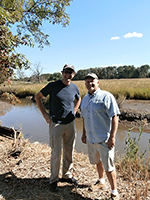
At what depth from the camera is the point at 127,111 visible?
34.1ft

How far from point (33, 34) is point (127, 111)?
275 inches

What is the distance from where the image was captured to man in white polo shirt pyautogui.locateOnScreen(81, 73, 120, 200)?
2.29 meters

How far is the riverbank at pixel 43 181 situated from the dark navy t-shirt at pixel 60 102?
1131 millimetres

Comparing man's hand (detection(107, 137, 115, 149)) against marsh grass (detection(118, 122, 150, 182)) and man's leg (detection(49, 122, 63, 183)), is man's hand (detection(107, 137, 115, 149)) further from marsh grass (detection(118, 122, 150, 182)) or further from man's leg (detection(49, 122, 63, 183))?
marsh grass (detection(118, 122, 150, 182))

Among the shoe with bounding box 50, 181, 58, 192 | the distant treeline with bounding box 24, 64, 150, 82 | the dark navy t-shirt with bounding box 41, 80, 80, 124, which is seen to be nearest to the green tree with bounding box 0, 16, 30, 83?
the dark navy t-shirt with bounding box 41, 80, 80, 124

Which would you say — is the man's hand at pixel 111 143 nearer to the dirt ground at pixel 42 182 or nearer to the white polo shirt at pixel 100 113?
the white polo shirt at pixel 100 113

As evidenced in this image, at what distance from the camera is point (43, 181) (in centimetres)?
293

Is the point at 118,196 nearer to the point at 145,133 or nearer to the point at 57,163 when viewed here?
the point at 57,163

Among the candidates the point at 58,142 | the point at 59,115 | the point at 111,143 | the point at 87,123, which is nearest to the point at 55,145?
the point at 58,142

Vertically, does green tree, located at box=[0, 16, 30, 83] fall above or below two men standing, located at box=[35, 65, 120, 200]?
above

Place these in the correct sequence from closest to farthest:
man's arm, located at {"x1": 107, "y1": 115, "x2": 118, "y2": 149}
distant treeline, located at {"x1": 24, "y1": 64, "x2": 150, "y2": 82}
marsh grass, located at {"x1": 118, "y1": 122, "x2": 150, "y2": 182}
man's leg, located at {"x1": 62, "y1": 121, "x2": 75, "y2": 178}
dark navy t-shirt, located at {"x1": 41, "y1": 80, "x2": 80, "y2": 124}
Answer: man's arm, located at {"x1": 107, "y1": 115, "x2": 118, "y2": 149}
dark navy t-shirt, located at {"x1": 41, "y1": 80, "x2": 80, "y2": 124}
man's leg, located at {"x1": 62, "y1": 121, "x2": 75, "y2": 178}
marsh grass, located at {"x1": 118, "y1": 122, "x2": 150, "y2": 182}
distant treeline, located at {"x1": 24, "y1": 64, "x2": 150, "y2": 82}

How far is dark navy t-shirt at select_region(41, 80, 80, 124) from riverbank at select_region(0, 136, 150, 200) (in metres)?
1.13

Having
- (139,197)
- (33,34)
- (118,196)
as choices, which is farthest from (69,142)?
(33,34)

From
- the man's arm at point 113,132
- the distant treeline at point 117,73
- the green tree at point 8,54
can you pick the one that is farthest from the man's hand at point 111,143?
the distant treeline at point 117,73
